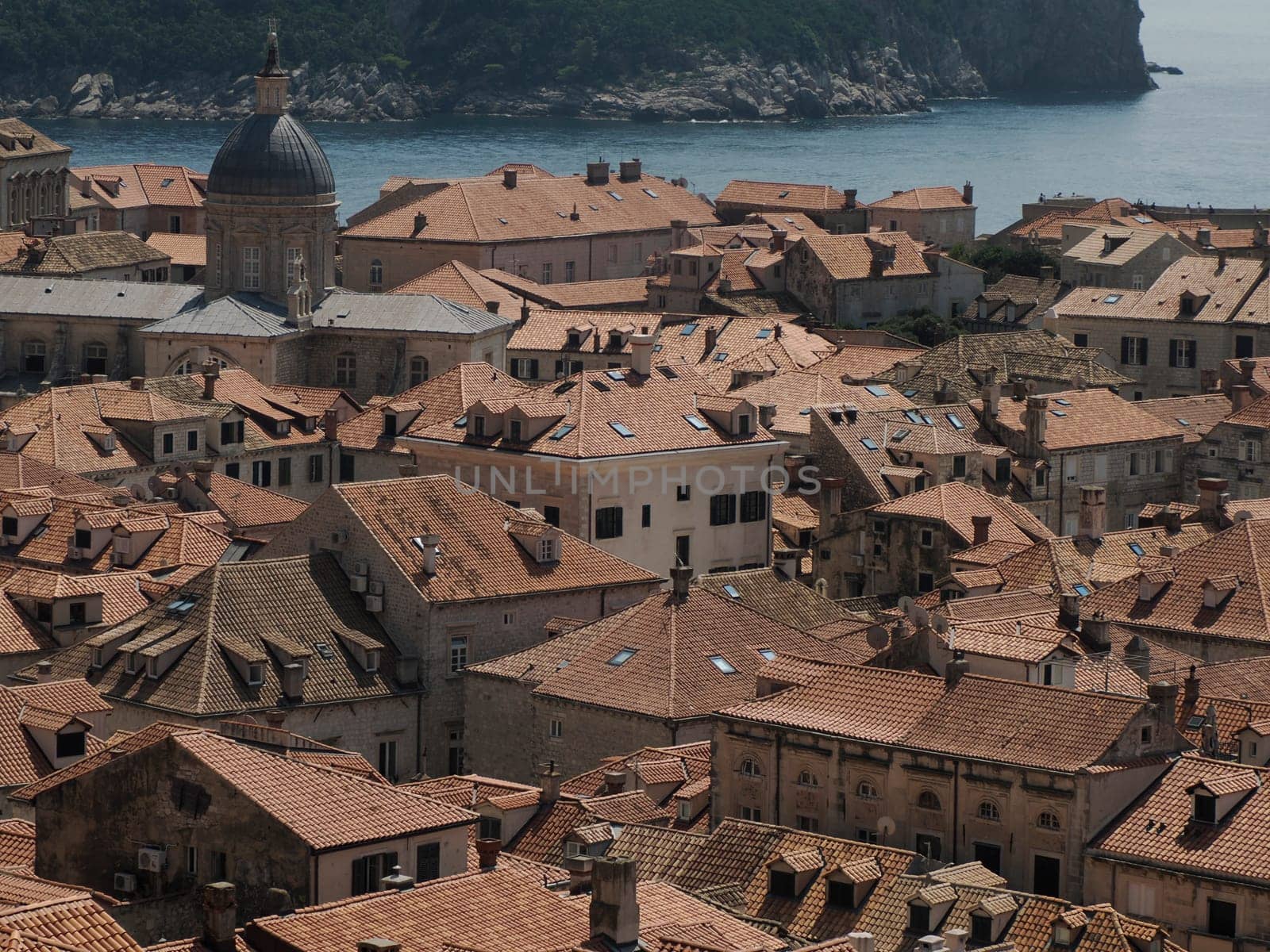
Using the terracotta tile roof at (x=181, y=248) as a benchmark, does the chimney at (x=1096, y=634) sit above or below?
above

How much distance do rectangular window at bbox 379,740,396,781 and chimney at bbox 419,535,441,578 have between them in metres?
3.80

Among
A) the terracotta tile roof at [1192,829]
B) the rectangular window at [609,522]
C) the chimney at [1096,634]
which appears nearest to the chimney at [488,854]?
the terracotta tile roof at [1192,829]

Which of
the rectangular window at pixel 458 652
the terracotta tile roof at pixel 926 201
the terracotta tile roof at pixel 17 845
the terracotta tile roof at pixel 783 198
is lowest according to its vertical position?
the terracotta tile roof at pixel 926 201

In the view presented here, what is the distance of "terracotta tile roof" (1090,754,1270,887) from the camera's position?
181 feet

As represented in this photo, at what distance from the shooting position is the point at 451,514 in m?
77.1

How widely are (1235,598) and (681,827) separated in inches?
871

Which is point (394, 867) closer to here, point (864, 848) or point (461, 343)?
point (864, 848)

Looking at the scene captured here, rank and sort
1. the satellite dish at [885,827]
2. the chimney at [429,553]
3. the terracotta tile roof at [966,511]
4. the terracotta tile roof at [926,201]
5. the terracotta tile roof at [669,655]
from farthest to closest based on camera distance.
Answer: the terracotta tile roof at [926,201], the terracotta tile roof at [966,511], the chimney at [429,553], the terracotta tile roof at [669,655], the satellite dish at [885,827]

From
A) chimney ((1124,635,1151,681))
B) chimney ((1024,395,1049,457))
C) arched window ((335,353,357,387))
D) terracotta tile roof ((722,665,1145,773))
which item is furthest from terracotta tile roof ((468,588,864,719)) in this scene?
arched window ((335,353,357,387))

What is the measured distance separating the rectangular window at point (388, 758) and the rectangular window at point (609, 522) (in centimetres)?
1585

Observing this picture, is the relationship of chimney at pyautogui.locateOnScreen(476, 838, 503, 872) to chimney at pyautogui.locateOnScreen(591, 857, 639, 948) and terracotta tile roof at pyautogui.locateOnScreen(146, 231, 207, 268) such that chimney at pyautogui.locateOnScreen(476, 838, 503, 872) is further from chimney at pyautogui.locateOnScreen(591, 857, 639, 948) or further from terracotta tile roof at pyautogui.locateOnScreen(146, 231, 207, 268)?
terracotta tile roof at pyautogui.locateOnScreen(146, 231, 207, 268)

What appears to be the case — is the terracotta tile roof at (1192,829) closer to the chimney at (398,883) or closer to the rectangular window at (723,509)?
the chimney at (398,883)

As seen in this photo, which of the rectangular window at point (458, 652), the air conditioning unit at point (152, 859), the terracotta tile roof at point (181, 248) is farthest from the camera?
the terracotta tile roof at point (181, 248)

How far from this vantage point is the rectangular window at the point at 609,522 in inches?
3474
